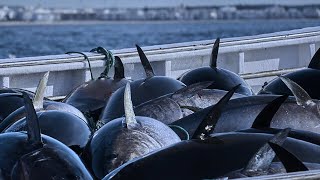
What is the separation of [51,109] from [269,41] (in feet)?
11.8

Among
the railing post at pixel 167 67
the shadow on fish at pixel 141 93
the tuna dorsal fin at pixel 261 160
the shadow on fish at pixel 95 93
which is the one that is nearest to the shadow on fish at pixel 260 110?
the shadow on fish at pixel 141 93

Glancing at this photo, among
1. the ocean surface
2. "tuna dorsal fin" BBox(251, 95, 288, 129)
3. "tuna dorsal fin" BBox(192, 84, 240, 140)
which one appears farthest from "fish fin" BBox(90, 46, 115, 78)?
the ocean surface

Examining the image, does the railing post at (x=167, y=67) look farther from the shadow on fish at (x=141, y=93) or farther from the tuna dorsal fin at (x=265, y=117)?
the tuna dorsal fin at (x=265, y=117)

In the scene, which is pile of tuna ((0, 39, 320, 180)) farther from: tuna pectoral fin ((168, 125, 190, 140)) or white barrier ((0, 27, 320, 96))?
white barrier ((0, 27, 320, 96))

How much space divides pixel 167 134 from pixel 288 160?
2.81 ft

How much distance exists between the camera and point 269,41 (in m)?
7.99

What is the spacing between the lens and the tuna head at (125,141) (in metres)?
3.95

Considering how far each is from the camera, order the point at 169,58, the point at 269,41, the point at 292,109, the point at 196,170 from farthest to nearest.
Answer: the point at 269,41
the point at 169,58
the point at 292,109
the point at 196,170

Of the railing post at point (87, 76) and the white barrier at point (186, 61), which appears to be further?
the railing post at point (87, 76)

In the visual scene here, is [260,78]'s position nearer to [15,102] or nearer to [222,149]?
[15,102]

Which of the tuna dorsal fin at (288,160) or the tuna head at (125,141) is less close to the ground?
the tuna dorsal fin at (288,160)

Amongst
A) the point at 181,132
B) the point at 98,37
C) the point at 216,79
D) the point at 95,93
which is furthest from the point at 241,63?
the point at 98,37

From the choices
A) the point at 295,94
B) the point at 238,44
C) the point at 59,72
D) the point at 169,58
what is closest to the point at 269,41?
the point at 238,44

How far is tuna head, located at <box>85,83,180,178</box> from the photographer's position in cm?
395
